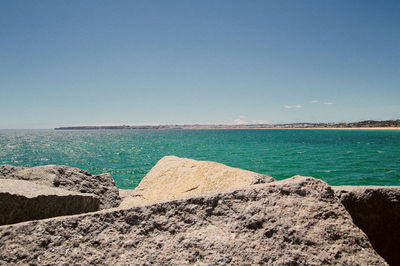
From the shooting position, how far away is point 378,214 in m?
2.75

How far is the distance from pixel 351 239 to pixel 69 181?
516 centimetres

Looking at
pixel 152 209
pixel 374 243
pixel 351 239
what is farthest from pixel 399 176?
pixel 152 209

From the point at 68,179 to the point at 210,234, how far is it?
14.5ft

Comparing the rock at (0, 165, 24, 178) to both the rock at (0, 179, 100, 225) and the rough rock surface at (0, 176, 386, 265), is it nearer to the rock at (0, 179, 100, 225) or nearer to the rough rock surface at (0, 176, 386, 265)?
the rock at (0, 179, 100, 225)

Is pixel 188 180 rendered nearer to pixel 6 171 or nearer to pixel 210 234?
pixel 210 234

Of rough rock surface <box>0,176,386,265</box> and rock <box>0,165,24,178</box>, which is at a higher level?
rough rock surface <box>0,176,386,265</box>

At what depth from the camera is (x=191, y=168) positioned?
476 cm

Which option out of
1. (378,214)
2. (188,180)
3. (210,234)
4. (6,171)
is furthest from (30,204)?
(378,214)

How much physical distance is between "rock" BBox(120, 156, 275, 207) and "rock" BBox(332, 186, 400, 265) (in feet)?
4.92

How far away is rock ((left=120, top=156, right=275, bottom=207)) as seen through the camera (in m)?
4.12

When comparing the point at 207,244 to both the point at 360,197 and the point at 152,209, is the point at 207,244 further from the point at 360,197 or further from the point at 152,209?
the point at 360,197

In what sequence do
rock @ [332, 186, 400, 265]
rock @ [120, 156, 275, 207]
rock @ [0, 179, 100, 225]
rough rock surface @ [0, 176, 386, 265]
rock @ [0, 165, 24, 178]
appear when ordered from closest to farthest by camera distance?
rough rock surface @ [0, 176, 386, 265] → rock @ [0, 179, 100, 225] → rock @ [332, 186, 400, 265] → rock @ [120, 156, 275, 207] → rock @ [0, 165, 24, 178]

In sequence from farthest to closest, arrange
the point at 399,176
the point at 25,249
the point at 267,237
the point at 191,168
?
the point at 399,176 → the point at 191,168 → the point at 267,237 → the point at 25,249

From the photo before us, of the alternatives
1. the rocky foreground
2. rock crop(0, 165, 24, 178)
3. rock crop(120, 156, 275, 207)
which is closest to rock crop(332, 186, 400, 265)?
the rocky foreground
